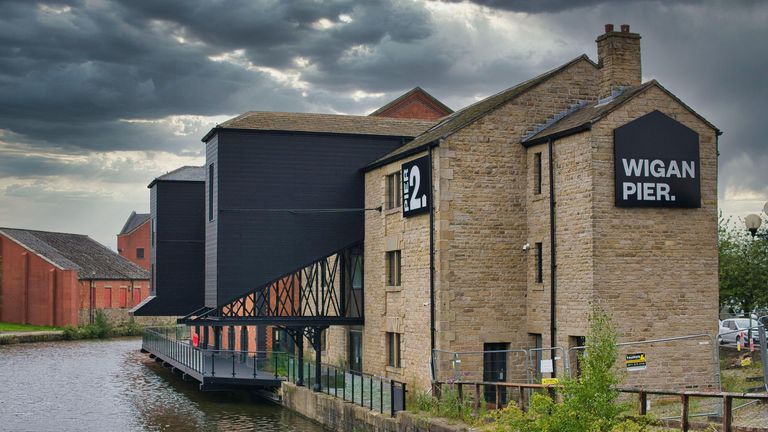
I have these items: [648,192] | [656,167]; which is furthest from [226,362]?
[656,167]

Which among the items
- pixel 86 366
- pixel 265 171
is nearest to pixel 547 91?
pixel 265 171

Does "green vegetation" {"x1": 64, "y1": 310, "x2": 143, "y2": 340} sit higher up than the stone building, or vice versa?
the stone building

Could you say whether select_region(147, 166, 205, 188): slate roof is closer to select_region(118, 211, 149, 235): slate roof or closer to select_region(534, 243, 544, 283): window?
select_region(534, 243, 544, 283): window

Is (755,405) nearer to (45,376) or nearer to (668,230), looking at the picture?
(668,230)

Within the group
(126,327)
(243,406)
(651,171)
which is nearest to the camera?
(651,171)

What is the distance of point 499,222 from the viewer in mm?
25906

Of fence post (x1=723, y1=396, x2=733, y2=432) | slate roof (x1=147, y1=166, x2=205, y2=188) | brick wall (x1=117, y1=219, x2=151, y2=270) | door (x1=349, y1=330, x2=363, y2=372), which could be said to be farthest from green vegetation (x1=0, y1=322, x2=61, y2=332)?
fence post (x1=723, y1=396, x2=733, y2=432)

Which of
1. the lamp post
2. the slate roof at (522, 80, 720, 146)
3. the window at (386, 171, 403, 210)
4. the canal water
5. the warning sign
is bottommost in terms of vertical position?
the canal water

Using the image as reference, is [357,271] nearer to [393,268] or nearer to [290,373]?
[393,268]

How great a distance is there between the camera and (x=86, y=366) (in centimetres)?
4709

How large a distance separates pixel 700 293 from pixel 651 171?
10.3 ft

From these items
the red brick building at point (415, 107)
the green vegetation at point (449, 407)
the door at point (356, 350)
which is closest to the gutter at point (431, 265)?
the green vegetation at point (449, 407)

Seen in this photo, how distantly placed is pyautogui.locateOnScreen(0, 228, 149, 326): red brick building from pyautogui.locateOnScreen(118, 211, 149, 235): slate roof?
2968cm

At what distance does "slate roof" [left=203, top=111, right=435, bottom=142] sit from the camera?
31.1 meters
